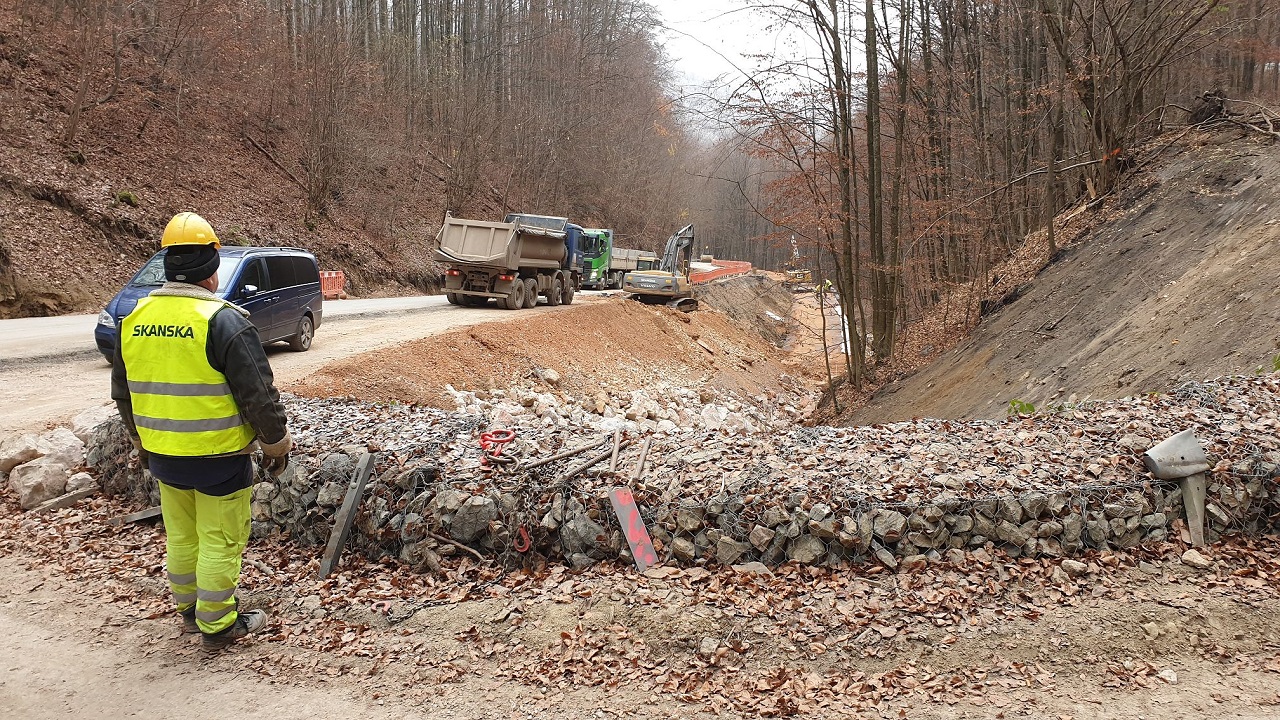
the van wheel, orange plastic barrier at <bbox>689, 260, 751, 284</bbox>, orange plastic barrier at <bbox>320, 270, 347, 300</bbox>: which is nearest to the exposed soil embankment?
the van wheel

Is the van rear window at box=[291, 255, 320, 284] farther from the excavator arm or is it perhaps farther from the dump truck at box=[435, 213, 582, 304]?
the excavator arm

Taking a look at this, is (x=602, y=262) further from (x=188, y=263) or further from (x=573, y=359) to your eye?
(x=188, y=263)

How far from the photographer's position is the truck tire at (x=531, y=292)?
21125 mm

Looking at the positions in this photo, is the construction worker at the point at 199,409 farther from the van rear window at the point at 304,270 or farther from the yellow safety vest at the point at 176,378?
the van rear window at the point at 304,270

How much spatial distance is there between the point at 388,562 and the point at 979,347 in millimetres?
11039

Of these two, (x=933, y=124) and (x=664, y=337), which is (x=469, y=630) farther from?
(x=664, y=337)

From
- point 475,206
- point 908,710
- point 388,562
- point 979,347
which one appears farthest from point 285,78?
point 908,710

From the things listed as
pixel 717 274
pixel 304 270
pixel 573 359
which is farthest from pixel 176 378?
pixel 717 274

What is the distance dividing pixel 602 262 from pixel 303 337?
19.6 m

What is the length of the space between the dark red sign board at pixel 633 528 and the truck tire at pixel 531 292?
54.2ft

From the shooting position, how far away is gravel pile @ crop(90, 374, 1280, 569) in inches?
191

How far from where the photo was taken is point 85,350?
37.1 ft

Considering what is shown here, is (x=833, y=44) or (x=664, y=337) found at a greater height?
(x=833, y=44)

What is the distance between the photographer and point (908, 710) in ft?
12.1
